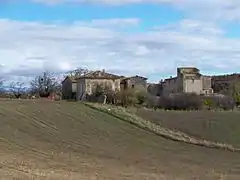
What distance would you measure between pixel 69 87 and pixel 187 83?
27528 millimetres

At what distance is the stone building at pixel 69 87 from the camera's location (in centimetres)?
11706

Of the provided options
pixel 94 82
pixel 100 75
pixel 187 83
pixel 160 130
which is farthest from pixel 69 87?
pixel 160 130

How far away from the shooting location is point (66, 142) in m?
46.3

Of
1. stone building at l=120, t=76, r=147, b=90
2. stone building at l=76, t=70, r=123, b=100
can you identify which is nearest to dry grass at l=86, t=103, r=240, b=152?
stone building at l=76, t=70, r=123, b=100

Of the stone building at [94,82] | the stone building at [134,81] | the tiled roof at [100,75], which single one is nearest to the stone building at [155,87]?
the stone building at [134,81]

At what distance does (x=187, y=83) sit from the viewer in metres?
133

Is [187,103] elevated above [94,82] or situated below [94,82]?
below

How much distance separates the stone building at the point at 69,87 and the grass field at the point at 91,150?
161 ft

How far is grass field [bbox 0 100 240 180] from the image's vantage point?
29.3 meters

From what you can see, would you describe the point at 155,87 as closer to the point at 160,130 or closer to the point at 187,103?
the point at 187,103

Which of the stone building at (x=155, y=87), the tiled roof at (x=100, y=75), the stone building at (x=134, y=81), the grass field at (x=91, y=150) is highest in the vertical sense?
the tiled roof at (x=100, y=75)

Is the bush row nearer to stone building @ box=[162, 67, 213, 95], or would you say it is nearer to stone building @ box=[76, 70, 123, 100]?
stone building @ box=[76, 70, 123, 100]

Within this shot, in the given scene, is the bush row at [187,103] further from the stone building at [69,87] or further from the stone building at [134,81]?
the stone building at [134,81]

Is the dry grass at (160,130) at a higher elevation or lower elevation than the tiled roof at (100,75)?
lower
